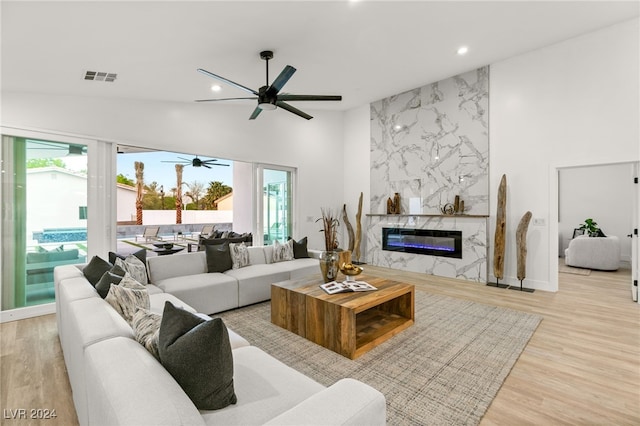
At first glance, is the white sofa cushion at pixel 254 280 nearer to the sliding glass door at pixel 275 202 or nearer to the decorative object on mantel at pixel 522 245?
the sliding glass door at pixel 275 202

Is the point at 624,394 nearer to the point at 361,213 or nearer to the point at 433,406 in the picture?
the point at 433,406

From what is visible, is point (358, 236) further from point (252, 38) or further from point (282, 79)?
point (252, 38)

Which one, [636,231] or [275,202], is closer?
[636,231]

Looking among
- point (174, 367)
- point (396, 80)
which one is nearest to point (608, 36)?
point (396, 80)

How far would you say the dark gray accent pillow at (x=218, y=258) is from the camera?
13.7 ft

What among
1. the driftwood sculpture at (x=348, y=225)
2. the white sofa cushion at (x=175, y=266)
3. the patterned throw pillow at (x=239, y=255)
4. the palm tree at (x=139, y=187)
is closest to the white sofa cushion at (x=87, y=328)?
the white sofa cushion at (x=175, y=266)

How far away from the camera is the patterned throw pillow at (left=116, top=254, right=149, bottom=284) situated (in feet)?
10.9

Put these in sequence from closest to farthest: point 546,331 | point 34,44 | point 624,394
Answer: point 624,394 < point 34,44 < point 546,331

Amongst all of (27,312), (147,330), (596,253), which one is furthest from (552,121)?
(27,312)

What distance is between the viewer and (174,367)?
1.23 metres

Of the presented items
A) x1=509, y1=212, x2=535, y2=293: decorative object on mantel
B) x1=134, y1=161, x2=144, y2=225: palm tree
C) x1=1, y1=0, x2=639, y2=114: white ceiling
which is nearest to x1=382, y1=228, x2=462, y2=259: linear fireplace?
x1=509, y1=212, x2=535, y2=293: decorative object on mantel

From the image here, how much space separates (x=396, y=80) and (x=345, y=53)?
1.79 m

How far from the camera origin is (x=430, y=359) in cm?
262

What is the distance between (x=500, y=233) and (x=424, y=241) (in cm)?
147
